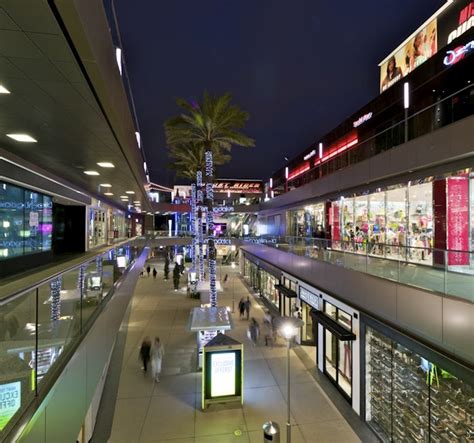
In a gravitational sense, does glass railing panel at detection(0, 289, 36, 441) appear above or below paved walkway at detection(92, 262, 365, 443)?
above

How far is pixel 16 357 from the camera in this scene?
3.31 m

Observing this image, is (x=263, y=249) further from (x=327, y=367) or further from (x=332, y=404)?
(x=332, y=404)

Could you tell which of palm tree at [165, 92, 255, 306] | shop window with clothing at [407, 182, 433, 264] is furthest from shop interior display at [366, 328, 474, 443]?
palm tree at [165, 92, 255, 306]

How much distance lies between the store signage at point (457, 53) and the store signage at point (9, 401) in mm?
17657

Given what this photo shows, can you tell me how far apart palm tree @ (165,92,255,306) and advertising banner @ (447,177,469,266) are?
1258 cm

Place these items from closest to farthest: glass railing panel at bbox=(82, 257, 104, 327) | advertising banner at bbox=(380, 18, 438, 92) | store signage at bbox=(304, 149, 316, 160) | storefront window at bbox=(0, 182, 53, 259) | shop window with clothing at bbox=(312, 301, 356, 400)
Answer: glass railing panel at bbox=(82, 257, 104, 327) < storefront window at bbox=(0, 182, 53, 259) < shop window with clothing at bbox=(312, 301, 356, 400) < advertising banner at bbox=(380, 18, 438, 92) < store signage at bbox=(304, 149, 316, 160)

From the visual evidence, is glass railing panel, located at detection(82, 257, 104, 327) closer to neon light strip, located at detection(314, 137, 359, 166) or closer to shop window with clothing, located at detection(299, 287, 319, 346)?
shop window with clothing, located at detection(299, 287, 319, 346)

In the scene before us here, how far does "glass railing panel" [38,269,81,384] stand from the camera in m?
4.01

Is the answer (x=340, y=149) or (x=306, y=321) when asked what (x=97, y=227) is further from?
(x=340, y=149)

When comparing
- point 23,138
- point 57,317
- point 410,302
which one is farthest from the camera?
point 410,302

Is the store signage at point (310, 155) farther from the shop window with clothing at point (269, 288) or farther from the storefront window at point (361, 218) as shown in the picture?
the storefront window at point (361, 218)

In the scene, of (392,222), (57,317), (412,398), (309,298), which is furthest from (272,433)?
(392,222)

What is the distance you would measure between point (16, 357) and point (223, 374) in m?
8.86

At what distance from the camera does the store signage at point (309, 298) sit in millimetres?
14587
